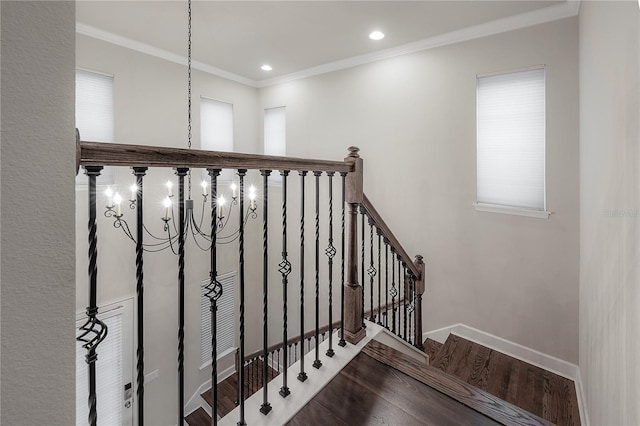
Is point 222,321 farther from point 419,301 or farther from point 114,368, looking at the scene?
point 419,301

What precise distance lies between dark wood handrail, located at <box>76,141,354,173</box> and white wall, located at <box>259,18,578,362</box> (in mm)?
2639

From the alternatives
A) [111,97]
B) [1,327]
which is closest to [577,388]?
[1,327]

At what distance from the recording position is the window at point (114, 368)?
371 cm

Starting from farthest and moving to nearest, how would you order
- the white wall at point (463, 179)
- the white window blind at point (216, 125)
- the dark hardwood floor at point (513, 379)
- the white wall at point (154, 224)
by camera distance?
the white window blind at point (216, 125)
the white wall at point (154, 224)
the white wall at point (463, 179)
the dark hardwood floor at point (513, 379)

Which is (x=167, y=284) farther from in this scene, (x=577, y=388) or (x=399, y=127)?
(x=577, y=388)

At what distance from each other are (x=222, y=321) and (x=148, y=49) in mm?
3896

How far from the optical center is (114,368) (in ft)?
12.8

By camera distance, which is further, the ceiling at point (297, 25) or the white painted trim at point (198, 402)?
the white painted trim at point (198, 402)

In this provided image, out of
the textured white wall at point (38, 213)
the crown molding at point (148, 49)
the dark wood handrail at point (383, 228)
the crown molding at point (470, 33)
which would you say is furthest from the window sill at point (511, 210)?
the crown molding at point (148, 49)

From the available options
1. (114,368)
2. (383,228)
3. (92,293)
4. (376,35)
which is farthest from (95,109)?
(92,293)

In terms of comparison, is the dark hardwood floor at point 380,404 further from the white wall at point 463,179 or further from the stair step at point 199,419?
the stair step at point 199,419

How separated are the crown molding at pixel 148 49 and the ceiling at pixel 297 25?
0.01m

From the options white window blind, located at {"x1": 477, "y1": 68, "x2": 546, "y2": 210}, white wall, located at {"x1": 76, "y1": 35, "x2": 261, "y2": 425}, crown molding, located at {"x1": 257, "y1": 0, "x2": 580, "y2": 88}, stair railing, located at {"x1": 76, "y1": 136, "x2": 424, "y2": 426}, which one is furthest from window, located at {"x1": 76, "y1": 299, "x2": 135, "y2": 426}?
white window blind, located at {"x1": 477, "y1": 68, "x2": 546, "y2": 210}

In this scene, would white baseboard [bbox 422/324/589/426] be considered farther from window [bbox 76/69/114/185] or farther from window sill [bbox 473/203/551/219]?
window [bbox 76/69/114/185]
